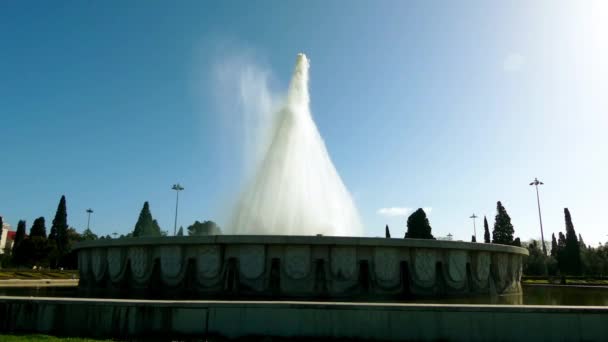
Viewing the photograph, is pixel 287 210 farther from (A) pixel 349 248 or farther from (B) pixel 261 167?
(A) pixel 349 248

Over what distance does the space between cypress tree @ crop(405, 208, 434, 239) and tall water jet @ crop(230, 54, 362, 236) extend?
99.5 feet

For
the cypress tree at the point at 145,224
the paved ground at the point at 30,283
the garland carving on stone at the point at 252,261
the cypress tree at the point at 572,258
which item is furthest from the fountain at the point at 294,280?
the cypress tree at the point at 145,224

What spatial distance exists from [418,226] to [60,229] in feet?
163

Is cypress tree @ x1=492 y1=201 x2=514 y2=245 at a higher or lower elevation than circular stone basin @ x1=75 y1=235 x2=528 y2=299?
higher

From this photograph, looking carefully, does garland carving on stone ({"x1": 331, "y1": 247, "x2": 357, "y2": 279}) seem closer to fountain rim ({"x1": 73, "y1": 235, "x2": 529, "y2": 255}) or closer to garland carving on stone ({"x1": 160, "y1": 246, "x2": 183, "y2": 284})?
fountain rim ({"x1": 73, "y1": 235, "x2": 529, "y2": 255})

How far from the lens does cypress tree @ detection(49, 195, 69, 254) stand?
199 feet

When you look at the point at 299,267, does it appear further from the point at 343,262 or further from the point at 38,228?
the point at 38,228

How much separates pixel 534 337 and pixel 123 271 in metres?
11.0

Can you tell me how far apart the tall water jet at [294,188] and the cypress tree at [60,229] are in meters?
52.9

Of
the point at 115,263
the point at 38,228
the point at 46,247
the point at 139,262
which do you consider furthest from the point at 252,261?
the point at 38,228

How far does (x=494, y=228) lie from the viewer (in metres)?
57.6

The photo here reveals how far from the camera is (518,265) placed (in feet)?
49.5

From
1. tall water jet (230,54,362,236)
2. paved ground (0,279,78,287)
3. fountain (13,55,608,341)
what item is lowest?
paved ground (0,279,78,287)

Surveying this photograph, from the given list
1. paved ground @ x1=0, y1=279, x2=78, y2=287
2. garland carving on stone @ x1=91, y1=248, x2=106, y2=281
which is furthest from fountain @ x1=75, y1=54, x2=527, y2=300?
paved ground @ x1=0, y1=279, x2=78, y2=287
